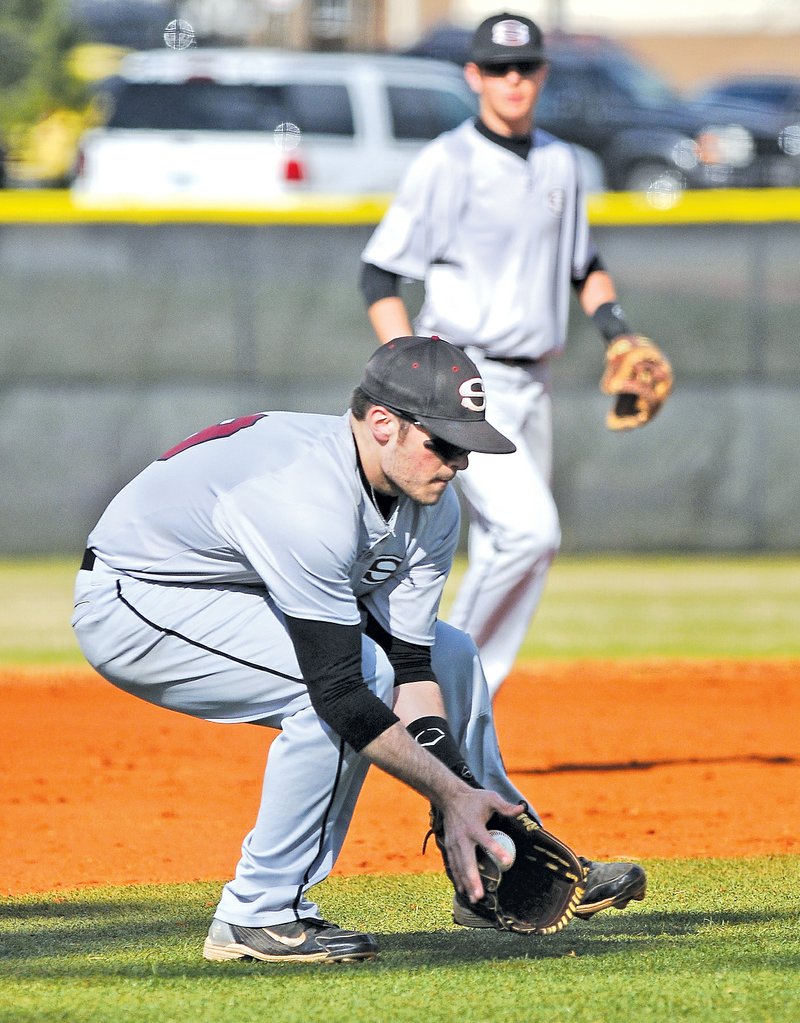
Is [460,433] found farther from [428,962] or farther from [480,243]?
[480,243]

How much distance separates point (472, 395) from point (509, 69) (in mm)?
2105

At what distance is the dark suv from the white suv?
2179mm

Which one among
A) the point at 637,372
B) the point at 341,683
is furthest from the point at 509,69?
the point at 341,683

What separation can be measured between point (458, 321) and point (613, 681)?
2.39 metres

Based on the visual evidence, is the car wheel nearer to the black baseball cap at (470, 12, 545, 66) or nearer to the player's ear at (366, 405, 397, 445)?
the black baseball cap at (470, 12, 545, 66)

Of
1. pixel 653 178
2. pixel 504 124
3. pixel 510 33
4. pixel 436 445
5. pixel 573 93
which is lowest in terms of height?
pixel 653 178

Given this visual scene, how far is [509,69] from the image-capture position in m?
4.83

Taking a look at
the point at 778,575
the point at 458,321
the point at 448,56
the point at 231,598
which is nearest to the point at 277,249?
the point at 778,575

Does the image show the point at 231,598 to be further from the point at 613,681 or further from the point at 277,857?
the point at 613,681

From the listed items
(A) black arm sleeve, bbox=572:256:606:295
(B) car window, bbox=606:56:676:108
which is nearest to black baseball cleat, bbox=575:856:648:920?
(A) black arm sleeve, bbox=572:256:606:295

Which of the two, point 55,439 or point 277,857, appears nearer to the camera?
point 277,857

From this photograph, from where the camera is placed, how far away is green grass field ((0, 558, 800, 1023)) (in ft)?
9.36

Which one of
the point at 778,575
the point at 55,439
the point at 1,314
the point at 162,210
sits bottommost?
the point at 778,575

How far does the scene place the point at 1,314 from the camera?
9359 mm
